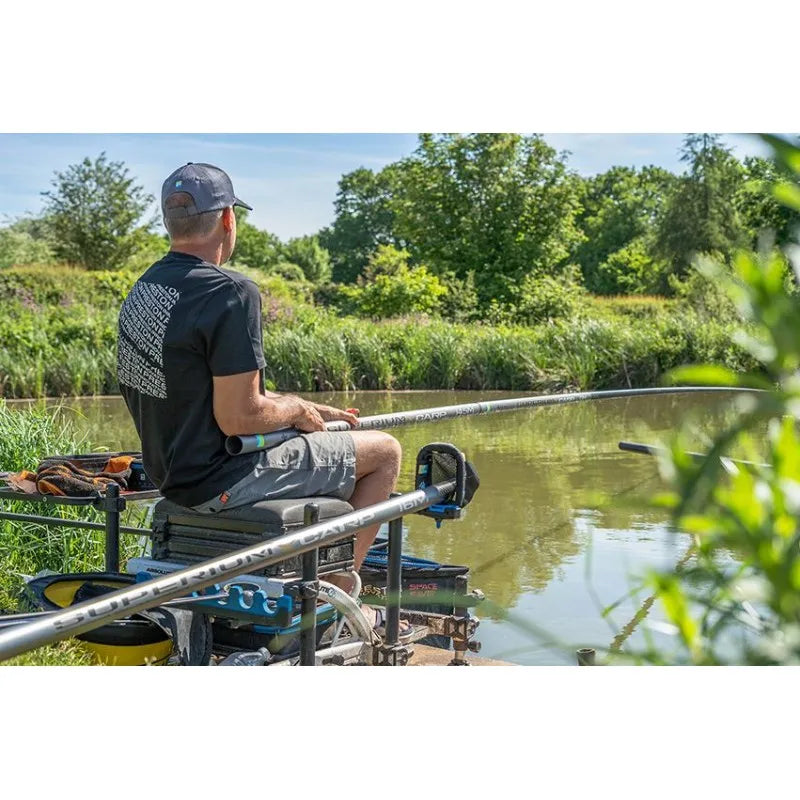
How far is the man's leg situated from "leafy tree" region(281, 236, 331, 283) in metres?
46.6

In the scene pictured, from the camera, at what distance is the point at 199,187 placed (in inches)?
120

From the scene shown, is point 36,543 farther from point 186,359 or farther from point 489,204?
point 489,204

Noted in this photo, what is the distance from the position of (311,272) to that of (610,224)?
1275 cm

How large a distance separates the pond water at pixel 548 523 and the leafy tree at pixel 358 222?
40.8 m

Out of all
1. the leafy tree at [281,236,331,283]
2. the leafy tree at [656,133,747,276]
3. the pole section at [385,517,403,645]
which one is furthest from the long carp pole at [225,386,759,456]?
the leafy tree at [281,236,331,283]

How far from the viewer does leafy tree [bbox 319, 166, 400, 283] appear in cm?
5394

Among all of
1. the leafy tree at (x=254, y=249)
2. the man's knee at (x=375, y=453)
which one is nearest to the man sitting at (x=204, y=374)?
the man's knee at (x=375, y=453)

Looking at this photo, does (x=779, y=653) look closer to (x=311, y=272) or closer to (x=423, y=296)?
(x=423, y=296)

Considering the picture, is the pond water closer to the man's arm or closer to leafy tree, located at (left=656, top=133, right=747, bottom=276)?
the man's arm

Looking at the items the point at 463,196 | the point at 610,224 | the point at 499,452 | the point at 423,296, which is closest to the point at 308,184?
the point at 610,224

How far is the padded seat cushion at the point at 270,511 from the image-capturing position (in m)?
2.95

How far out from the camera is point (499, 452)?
10328 mm

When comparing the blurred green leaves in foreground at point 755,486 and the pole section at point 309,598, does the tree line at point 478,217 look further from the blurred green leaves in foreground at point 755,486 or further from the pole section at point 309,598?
the blurred green leaves in foreground at point 755,486

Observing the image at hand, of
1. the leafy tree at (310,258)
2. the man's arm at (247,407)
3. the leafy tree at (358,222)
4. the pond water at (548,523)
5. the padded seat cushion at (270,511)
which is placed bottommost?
the pond water at (548,523)
